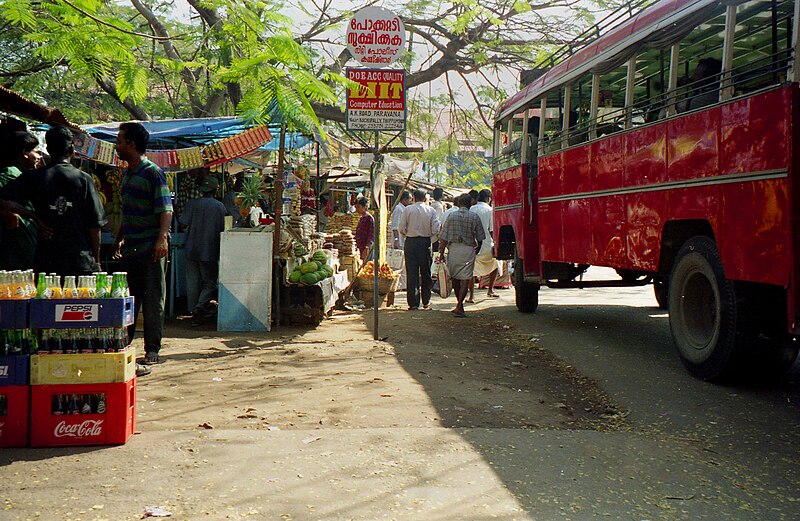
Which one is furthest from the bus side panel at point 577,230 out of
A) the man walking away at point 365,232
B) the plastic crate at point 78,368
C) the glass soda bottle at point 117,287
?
the plastic crate at point 78,368

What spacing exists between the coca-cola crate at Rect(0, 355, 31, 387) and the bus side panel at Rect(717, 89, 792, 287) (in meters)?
4.62

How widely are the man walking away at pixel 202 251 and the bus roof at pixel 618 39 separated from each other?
464 cm

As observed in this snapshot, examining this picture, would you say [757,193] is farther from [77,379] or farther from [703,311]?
[77,379]

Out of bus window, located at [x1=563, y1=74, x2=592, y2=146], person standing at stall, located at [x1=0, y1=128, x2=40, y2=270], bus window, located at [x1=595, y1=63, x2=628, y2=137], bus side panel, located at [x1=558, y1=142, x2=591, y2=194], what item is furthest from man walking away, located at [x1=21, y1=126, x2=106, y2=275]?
bus window, located at [x1=563, y1=74, x2=592, y2=146]

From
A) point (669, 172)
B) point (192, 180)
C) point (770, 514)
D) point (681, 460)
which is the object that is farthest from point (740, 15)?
point (192, 180)

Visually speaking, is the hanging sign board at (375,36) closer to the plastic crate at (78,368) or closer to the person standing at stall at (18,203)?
the person standing at stall at (18,203)

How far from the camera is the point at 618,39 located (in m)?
8.27

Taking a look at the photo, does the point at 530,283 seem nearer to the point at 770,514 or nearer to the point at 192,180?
the point at 192,180

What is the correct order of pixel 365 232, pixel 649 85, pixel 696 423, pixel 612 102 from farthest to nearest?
pixel 365 232 → pixel 612 102 → pixel 649 85 → pixel 696 423

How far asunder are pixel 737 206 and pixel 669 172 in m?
1.20

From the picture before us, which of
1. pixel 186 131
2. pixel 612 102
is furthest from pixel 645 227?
pixel 186 131

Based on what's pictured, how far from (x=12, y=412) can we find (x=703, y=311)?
5.29 metres

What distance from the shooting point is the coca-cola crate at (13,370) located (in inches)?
179

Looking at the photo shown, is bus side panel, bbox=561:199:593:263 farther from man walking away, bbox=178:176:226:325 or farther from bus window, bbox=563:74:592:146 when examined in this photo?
man walking away, bbox=178:176:226:325
